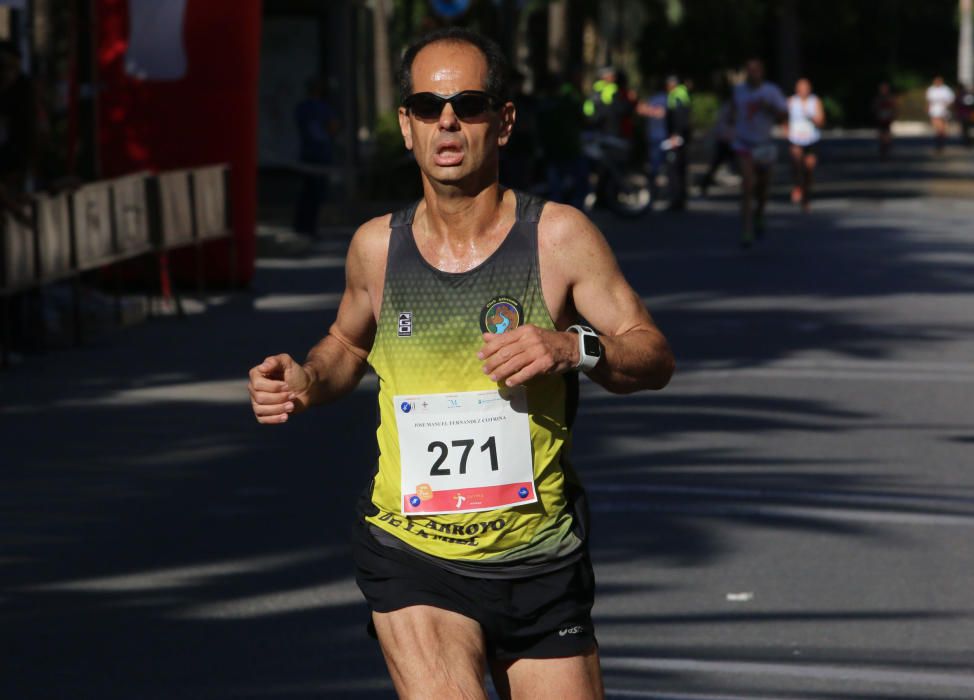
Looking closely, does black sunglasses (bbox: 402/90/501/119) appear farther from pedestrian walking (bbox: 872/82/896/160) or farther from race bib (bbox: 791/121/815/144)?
pedestrian walking (bbox: 872/82/896/160)

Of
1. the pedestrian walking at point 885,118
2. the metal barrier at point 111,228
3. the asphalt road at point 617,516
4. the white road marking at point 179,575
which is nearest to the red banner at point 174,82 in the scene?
the metal barrier at point 111,228

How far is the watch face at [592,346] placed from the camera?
401 cm

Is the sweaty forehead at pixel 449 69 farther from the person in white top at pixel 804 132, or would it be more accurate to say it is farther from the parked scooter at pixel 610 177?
the person in white top at pixel 804 132

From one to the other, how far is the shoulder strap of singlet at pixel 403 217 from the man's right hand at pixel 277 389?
371mm

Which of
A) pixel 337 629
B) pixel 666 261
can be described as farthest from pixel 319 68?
pixel 337 629

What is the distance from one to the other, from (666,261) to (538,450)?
17.8 meters

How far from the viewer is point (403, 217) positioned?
4.39m

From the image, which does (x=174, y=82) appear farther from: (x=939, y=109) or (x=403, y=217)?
(x=939, y=109)

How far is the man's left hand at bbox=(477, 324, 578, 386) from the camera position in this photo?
12.7ft

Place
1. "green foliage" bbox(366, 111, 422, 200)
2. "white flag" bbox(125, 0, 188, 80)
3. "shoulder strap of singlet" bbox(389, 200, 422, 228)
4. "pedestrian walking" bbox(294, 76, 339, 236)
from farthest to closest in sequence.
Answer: "green foliage" bbox(366, 111, 422, 200) → "pedestrian walking" bbox(294, 76, 339, 236) → "white flag" bbox(125, 0, 188, 80) → "shoulder strap of singlet" bbox(389, 200, 422, 228)

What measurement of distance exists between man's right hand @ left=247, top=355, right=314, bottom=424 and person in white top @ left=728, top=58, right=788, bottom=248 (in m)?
19.0

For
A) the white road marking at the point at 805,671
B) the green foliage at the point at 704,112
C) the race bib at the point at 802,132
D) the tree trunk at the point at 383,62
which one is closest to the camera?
the white road marking at the point at 805,671

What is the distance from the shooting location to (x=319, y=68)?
30.0 metres

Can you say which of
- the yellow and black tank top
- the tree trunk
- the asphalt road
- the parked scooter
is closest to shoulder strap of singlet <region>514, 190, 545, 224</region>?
the yellow and black tank top
